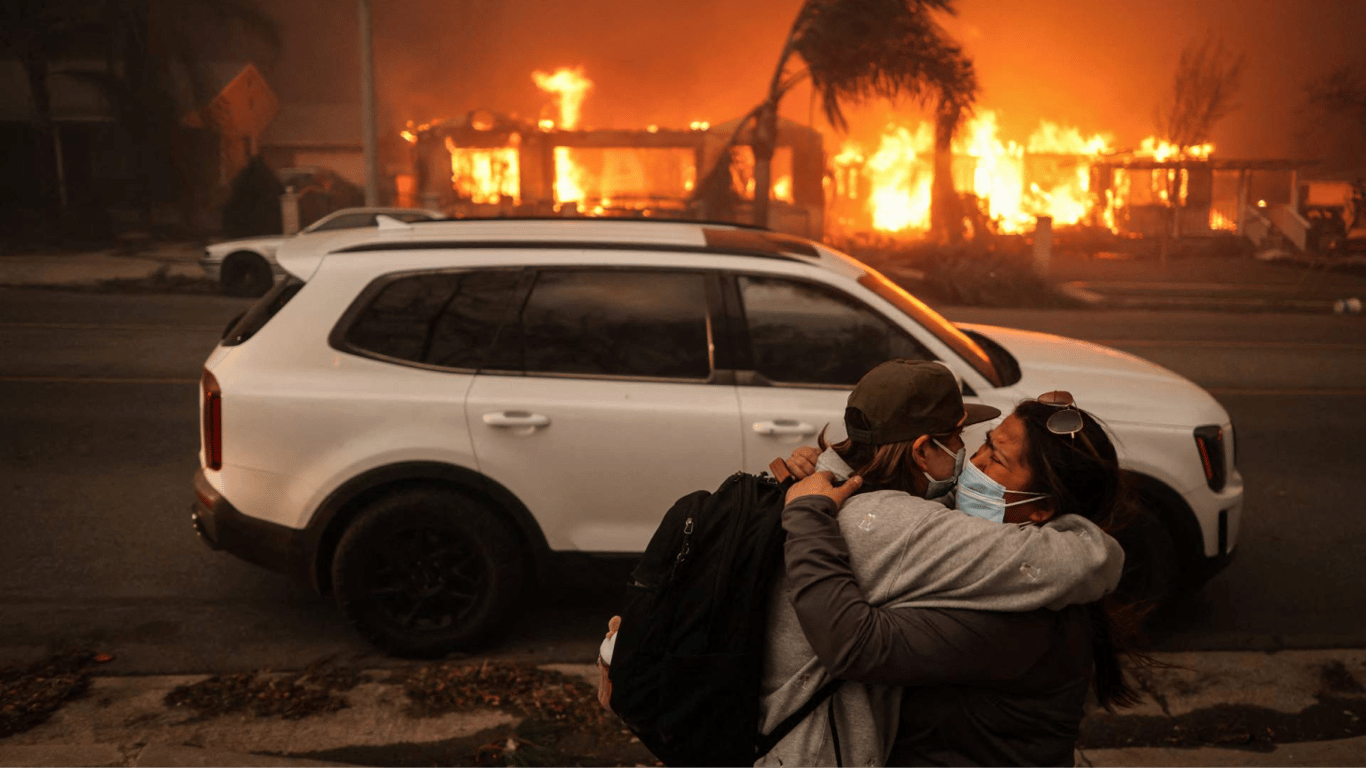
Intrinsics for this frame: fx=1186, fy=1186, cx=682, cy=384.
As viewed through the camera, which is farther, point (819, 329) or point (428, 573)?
point (819, 329)

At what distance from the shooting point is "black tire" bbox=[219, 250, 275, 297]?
18.1 meters

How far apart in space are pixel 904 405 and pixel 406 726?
2812 millimetres

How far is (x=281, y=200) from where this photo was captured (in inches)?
1017

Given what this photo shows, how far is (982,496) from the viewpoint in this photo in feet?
7.26

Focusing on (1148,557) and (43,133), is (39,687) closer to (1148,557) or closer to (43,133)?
(1148,557)

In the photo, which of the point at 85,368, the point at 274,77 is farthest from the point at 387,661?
the point at 274,77

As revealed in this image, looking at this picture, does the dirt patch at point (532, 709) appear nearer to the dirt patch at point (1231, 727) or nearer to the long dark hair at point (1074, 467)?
the dirt patch at point (1231, 727)

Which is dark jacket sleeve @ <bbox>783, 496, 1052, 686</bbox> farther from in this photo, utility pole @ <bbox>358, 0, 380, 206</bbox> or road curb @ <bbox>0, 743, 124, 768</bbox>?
utility pole @ <bbox>358, 0, 380, 206</bbox>

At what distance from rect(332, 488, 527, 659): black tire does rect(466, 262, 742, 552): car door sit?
21 centimetres

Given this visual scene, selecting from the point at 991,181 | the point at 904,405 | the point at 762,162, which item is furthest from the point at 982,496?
the point at 991,181

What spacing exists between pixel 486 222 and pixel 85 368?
6835 mm

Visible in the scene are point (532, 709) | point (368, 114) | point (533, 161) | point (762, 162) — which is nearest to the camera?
point (532, 709)

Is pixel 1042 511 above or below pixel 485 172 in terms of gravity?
below

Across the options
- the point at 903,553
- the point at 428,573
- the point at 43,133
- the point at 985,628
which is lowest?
the point at 428,573
